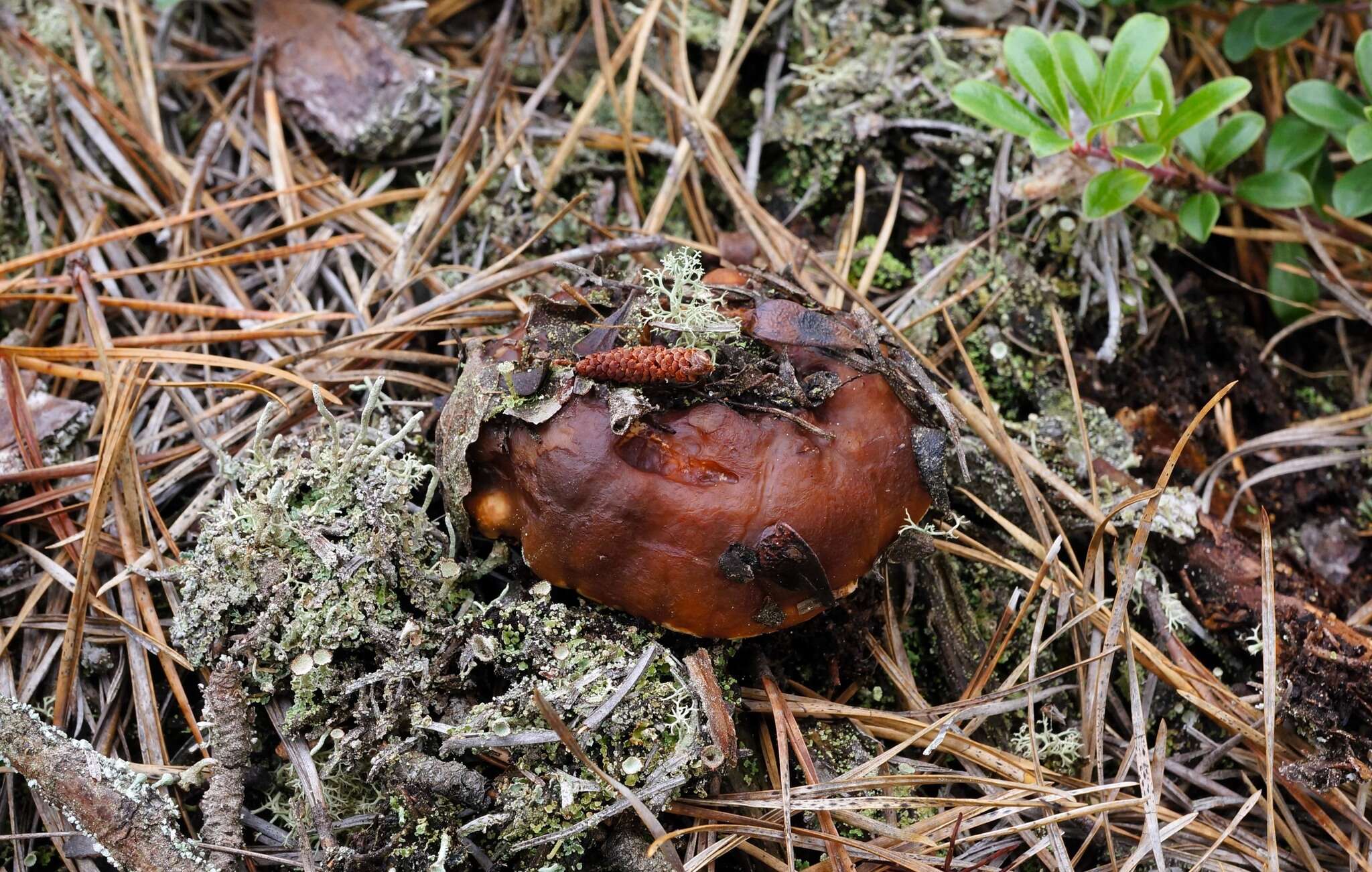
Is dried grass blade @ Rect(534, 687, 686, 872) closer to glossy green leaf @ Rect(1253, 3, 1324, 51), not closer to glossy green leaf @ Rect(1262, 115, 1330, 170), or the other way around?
glossy green leaf @ Rect(1262, 115, 1330, 170)

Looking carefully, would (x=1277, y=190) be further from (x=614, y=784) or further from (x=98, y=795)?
(x=98, y=795)

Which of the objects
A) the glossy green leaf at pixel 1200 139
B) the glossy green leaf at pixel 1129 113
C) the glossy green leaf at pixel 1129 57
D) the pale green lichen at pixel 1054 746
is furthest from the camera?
the glossy green leaf at pixel 1200 139

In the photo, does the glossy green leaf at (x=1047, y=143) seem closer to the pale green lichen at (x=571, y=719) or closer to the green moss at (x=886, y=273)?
the green moss at (x=886, y=273)

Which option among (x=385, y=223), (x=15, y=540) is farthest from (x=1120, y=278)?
(x=15, y=540)

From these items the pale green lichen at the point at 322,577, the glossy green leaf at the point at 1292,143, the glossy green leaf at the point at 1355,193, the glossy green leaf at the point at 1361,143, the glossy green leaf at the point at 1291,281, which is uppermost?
the glossy green leaf at the point at 1361,143

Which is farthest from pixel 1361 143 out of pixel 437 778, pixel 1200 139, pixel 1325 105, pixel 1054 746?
pixel 437 778

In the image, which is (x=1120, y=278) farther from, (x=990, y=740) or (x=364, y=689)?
(x=364, y=689)

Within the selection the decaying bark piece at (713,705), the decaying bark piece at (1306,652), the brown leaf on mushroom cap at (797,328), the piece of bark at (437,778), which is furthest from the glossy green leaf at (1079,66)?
the piece of bark at (437,778)
